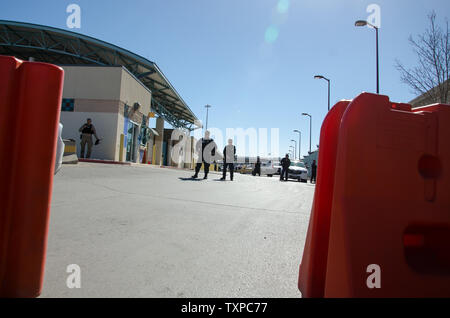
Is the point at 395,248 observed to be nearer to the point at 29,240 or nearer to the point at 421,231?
the point at 421,231

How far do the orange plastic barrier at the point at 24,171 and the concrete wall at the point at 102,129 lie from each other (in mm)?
14741

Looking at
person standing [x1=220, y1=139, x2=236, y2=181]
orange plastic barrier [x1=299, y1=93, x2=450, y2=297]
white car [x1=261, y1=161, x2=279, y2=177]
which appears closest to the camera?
orange plastic barrier [x1=299, y1=93, x2=450, y2=297]

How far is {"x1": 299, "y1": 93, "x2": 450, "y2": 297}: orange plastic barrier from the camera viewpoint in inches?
37.9

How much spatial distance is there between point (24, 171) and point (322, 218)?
1.37 metres

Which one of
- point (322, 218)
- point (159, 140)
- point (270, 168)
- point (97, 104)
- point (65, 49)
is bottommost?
point (322, 218)

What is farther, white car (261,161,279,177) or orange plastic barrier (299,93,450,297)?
white car (261,161,279,177)

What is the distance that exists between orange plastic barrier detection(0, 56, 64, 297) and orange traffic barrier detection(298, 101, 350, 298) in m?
1.23

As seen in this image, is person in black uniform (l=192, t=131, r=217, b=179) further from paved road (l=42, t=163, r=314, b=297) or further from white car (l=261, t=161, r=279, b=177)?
white car (l=261, t=161, r=279, b=177)

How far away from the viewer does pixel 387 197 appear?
1.01 m

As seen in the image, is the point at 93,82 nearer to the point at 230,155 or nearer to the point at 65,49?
the point at 65,49

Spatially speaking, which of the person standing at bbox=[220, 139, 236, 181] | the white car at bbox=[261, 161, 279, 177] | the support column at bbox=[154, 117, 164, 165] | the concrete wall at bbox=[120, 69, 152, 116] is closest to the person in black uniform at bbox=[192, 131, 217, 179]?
the person standing at bbox=[220, 139, 236, 181]

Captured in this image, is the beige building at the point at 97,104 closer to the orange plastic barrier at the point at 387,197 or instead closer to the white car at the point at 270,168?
the orange plastic barrier at the point at 387,197

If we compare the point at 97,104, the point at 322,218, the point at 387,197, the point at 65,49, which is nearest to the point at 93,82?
the point at 97,104

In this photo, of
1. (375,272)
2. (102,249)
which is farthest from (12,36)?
(375,272)
